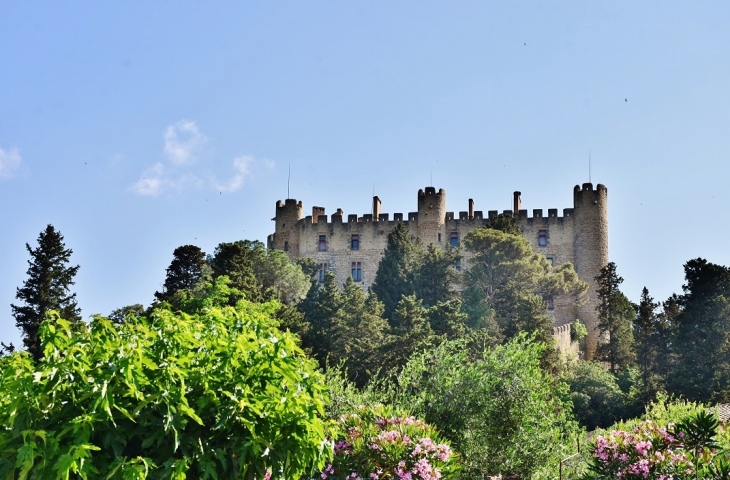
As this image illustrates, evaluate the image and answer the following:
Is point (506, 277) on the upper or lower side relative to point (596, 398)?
upper

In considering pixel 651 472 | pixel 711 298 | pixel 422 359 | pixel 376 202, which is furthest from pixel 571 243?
pixel 651 472

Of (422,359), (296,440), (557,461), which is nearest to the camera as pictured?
(296,440)

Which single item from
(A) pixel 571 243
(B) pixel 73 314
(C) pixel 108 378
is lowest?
(C) pixel 108 378

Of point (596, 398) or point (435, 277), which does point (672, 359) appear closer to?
point (596, 398)

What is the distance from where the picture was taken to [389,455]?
40.5ft

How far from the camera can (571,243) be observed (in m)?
52.7

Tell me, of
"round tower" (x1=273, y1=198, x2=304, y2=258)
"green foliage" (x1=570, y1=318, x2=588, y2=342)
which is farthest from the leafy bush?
"round tower" (x1=273, y1=198, x2=304, y2=258)

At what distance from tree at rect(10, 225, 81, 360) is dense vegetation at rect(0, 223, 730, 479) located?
3.0 inches

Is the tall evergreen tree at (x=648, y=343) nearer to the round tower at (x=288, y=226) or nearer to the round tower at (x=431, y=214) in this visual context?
the round tower at (x=431, y=214)

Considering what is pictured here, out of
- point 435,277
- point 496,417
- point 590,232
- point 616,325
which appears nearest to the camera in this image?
point 496,417

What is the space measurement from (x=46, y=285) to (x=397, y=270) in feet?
58.9

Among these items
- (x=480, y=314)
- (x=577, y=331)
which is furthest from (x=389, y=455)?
(x=577, y=331)

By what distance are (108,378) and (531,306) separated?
31166 millimetres

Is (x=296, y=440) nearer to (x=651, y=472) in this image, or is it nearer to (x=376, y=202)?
(x=651, y=472)
